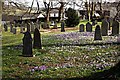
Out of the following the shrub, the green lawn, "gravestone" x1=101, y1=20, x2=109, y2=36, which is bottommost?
the shrub

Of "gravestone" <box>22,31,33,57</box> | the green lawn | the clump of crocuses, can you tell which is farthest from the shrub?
the clump of crocuses

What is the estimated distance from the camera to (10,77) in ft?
28.5

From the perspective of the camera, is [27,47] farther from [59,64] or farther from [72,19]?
[72,19]

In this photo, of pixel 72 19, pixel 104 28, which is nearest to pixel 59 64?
pixel 104 28

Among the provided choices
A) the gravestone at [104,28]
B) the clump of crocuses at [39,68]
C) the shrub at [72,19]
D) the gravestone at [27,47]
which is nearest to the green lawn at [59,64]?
the clump of crocuses at [39,68]

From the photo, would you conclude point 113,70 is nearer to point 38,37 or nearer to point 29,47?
point 29,47

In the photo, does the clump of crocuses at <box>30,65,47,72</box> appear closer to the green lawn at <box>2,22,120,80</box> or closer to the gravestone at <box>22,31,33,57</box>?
the green lawn at <box>2,22,120,80</box>

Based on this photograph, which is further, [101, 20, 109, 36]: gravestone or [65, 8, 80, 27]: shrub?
[65, 8, 80, 27]: shrub

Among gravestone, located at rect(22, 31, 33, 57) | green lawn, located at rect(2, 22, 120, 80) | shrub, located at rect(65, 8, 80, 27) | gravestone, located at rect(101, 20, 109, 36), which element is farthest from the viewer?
shrub, located at rect(65, 8, 80, 27)

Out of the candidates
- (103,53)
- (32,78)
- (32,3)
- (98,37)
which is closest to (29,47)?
(103,53)

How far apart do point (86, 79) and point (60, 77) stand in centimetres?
87

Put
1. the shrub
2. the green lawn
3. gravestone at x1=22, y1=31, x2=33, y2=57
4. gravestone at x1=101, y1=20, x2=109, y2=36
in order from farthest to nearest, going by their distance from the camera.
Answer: the shrub → gravestone at x1=101, y1=20, x2=109, y2=36 → gravestone at x1=22, y1=31, x2=33, y2=57 → the green lawn

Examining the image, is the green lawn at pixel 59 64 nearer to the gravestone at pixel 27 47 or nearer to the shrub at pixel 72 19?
the gravestone at pixel 27 47

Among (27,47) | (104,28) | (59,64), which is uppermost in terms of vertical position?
(27,47)
